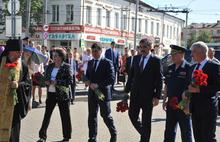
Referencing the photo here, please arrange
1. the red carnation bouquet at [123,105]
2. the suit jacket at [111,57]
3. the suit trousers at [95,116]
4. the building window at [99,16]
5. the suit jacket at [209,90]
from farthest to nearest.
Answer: the building window at [99,16] → the suit jacket at [111,57] → the suit trousers at [95,116] → the red carnation bouquet at [123,105] → the suit jacket at [209,90]

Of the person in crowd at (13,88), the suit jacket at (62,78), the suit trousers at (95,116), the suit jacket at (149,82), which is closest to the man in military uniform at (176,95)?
the suit jacket at (149,82)

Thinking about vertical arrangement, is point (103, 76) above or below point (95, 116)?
above

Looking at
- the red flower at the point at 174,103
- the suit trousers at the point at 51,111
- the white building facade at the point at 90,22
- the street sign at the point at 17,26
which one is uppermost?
the white building facade at the point at 90,22

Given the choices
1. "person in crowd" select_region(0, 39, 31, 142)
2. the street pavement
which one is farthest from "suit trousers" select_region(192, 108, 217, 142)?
the street pavement

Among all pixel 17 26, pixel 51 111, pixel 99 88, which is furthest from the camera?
pixel 17 26

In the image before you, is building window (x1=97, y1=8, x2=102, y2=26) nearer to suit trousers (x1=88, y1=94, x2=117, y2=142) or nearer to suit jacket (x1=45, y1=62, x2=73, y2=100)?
suit jacket (x1=45, y1=62, x2=73, y2=100)

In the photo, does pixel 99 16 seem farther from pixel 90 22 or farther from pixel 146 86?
pixel 146 86

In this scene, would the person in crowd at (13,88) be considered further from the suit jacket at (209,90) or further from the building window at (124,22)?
the building window at (124,22)

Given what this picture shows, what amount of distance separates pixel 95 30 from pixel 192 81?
44841 millimetres

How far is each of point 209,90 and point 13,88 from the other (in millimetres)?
2793

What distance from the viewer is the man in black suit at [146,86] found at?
8023mm

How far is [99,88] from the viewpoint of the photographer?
8.66m

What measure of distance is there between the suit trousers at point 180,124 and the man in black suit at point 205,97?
918mm

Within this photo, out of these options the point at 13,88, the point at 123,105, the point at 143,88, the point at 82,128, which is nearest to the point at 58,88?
the point at 123,105
